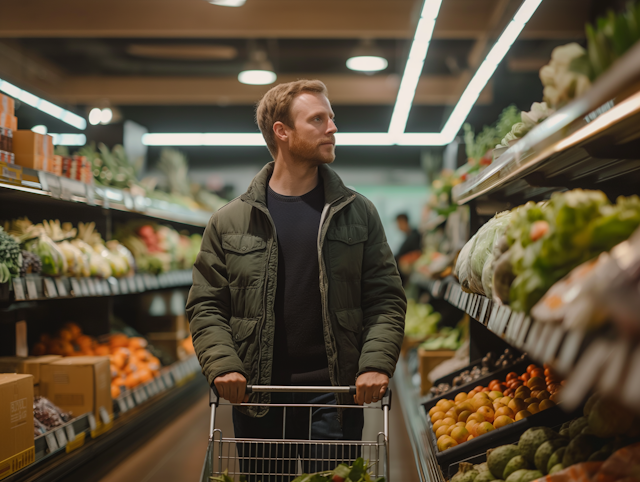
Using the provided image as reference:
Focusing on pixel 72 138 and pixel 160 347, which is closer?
pixel 160 347

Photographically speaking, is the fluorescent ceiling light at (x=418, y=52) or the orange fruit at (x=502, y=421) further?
the fluorescent ceiling light at (x=418, y=52)

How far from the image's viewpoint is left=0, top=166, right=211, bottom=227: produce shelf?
101 inches

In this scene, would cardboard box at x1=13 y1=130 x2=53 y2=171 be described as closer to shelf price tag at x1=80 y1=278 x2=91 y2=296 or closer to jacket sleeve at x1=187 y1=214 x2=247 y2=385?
shelf price tag at x1=80 y1=278 x2=91 y2=296

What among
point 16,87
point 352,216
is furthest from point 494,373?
point 16,87

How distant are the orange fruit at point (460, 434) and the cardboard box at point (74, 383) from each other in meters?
1.95

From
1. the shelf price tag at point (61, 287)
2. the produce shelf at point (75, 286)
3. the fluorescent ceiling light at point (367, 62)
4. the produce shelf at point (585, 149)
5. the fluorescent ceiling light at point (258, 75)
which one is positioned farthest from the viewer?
the fluorescent ceiling light at point (258, 75)

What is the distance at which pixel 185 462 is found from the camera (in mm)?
3645

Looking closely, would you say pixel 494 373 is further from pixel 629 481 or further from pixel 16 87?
pixel 16 87

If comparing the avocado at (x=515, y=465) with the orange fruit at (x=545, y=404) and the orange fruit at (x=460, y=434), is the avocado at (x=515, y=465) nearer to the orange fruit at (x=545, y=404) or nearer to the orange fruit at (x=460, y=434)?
the orange fruit at (x=545, y=404)

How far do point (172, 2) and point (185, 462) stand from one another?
446cm

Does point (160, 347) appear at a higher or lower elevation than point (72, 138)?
lower

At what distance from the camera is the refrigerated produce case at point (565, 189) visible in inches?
30.8

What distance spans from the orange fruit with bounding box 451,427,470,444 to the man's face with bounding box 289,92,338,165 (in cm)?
117

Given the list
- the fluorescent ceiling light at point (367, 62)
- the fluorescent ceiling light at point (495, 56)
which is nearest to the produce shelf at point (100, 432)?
the fluorescent ceiling light at point (495, 56)
